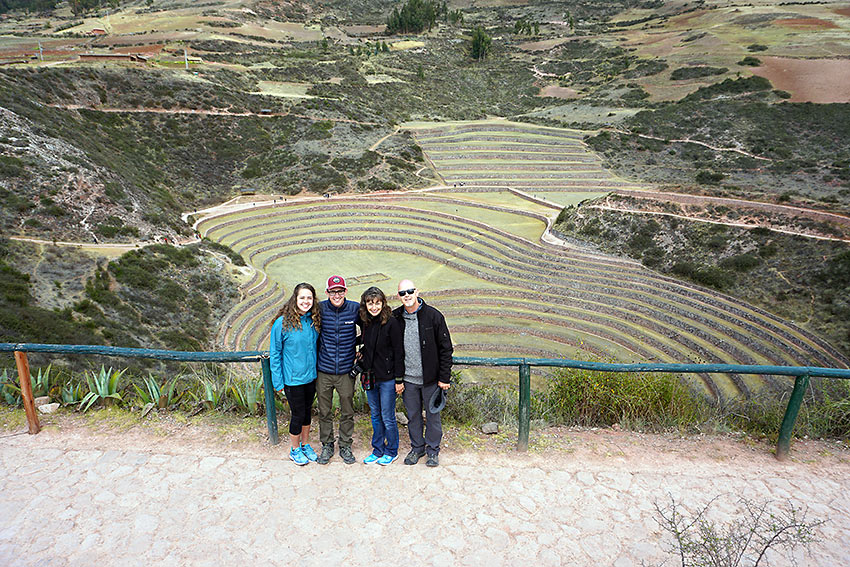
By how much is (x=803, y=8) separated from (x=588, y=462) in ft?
257

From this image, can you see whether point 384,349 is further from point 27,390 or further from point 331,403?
point 27,390

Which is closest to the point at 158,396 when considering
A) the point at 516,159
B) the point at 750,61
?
the point at 516,159

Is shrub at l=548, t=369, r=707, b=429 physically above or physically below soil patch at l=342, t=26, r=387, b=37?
below

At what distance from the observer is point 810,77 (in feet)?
135

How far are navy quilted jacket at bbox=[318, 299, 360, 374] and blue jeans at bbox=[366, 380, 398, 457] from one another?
35 cm

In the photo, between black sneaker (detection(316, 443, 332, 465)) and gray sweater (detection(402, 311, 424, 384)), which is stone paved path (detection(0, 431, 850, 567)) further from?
gray sweater (detection(402, 311, 424, 384))

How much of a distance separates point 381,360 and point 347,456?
0.95m

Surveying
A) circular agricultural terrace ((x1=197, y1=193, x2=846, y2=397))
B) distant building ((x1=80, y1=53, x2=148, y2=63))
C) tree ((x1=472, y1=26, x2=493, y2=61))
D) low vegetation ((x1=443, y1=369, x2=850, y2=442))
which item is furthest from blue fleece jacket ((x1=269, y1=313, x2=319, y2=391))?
tree ((x1=472, y1=26, x2=493, y2=61))

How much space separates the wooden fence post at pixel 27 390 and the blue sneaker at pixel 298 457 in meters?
2.62

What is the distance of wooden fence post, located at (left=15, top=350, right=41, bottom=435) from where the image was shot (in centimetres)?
474

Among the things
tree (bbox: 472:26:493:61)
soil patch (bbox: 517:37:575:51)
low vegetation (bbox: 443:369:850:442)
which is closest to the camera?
low vegetation (bbox: 443:369:850:442)

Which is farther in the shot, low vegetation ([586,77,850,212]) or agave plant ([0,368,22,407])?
low vegetation ([586,77,850,212])

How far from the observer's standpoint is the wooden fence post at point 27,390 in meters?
4.74

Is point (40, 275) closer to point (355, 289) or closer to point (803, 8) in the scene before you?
point (355, 289)
